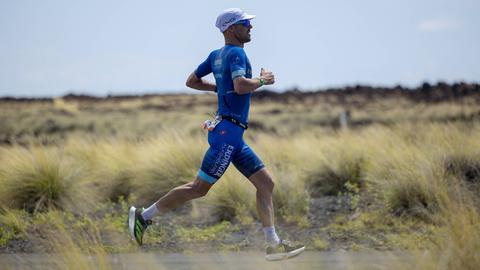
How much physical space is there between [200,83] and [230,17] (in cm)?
98

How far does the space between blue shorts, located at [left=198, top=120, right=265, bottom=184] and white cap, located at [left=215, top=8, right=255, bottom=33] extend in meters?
0.91

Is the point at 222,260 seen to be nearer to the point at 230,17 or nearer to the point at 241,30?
the point at 241,30

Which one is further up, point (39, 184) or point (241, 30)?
point (241, 30)

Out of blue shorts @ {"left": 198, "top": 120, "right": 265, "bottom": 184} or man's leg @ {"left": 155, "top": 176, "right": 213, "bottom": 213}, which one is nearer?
blue shorts @ {"left": 198, "top": 120, "right": 265, "bottom": 184}

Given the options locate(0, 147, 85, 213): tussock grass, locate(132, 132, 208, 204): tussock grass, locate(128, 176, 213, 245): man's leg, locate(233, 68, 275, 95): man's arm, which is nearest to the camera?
locate(233, 68, 275, 95): man's arm

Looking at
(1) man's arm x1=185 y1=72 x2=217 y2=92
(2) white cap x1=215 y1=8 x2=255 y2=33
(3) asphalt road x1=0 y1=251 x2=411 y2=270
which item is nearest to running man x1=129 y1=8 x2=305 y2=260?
(2) white cap x1=215 y1=8 x2=255 y2=33

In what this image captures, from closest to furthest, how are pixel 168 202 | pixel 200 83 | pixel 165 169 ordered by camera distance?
1. pixel 168 202
2. pixel 200 83
3. pixel 165 169

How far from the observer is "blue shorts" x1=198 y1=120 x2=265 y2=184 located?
682 cm

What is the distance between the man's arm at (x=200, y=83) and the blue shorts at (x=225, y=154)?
84 cm

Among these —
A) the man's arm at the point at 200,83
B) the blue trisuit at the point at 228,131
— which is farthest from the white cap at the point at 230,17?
the man's arm at the point at 200,83


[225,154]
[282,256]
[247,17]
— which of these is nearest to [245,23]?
[247,17]

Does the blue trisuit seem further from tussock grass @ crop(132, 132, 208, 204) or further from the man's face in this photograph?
tussock grass @ crop(132, 132, 208, 204)

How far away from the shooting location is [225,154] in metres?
6.82

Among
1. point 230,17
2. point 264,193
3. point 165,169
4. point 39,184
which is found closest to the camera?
point 230,17
